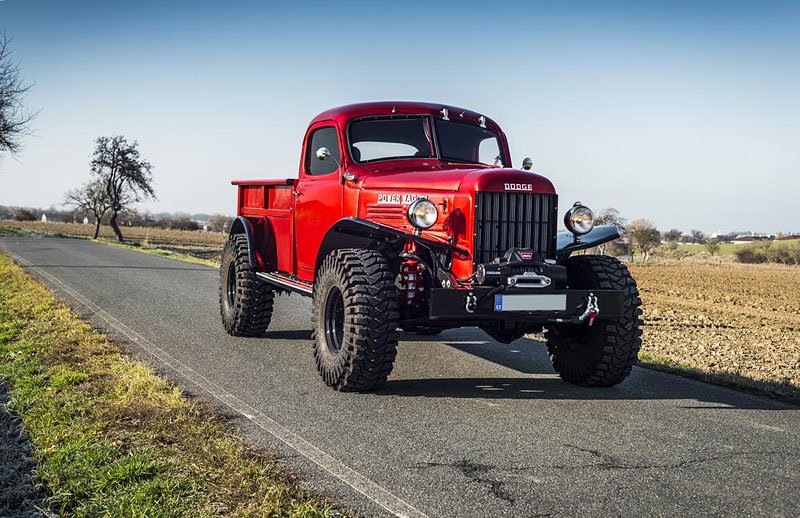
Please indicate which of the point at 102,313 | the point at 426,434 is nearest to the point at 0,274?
the point at 102,313

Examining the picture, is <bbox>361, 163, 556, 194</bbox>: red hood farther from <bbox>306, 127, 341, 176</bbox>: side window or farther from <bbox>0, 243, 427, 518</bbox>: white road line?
<bbox>0, 243, 427, 518</bbox>: white road line

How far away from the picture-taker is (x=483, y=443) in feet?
15.1

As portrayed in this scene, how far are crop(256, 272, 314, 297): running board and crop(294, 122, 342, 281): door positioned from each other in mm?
139

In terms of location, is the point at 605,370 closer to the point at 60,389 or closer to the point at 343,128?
the point at 343,128

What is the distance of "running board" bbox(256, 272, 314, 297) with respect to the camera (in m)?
7.49

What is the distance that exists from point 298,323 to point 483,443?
573 cm

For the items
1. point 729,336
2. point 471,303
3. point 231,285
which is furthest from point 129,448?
point 729,336

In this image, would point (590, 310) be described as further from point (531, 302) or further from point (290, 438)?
point (290, 438)

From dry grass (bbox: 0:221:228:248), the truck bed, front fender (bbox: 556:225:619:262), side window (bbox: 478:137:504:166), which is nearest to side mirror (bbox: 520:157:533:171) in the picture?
side window (bbox: 478:137:504:166)

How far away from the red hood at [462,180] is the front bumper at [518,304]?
0.91 metres

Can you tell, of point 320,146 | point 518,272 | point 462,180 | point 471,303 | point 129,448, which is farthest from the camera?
point 320,146

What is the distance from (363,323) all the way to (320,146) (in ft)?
9.77

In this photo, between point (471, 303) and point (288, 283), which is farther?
point (288, 283)

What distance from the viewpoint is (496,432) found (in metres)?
4.86
